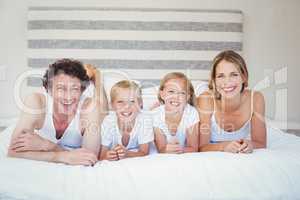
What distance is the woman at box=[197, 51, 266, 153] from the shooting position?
1.14 m

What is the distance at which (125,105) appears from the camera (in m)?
1.12

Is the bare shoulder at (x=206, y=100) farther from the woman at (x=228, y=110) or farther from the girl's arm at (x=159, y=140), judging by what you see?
the girl's arm at (x=159, y=140)

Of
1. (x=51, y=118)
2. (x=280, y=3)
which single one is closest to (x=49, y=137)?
(x=51, y=118)

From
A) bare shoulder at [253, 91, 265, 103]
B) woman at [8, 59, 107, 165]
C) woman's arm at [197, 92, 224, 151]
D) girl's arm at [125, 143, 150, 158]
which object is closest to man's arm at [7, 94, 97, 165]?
woman at [8, 59, 107, 165]

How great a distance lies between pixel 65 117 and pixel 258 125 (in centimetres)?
59

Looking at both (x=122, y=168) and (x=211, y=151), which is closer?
(x=122, y=168)

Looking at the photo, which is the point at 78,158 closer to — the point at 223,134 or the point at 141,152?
the point at 141,152

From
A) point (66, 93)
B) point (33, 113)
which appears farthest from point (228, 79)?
point (33, 113)

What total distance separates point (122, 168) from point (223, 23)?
767 millimetres

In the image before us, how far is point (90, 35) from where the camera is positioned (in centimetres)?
141

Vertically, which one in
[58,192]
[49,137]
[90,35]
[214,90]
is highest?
[90,35]

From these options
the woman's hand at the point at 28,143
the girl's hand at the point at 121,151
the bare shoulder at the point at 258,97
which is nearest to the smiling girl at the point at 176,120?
the girl's hand at the point at 121,151

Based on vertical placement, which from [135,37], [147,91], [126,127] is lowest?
[126,127]

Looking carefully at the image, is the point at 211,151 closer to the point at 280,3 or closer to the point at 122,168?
the point at 122,168
